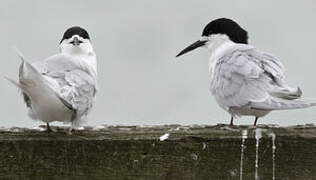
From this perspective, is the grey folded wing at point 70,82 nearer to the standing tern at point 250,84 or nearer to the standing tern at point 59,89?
the standing tern at point 59,89

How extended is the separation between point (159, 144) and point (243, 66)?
2.39 m

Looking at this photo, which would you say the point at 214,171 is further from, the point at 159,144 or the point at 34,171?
the point at 34,171

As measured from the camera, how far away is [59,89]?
159 inches

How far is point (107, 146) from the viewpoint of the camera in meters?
2.63

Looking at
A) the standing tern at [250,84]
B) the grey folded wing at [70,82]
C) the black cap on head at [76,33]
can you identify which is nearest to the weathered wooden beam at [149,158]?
the standing tern at [250,84]

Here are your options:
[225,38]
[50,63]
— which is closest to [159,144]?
[50,63]

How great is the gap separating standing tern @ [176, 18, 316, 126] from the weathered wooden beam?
1295 mm

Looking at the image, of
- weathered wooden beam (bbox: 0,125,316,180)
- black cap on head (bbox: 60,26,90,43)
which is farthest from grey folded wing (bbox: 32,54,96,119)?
weathered wooden beam (bbox: 0,125,316,180)

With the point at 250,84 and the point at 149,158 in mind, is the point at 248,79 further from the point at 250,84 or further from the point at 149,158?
the point at 149,158

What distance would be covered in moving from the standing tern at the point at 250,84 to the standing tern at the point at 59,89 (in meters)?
1.09

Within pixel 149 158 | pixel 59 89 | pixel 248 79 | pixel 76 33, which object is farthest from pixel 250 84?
pixel 149 158

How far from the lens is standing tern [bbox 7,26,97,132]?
12.7ft

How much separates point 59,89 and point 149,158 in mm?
1613

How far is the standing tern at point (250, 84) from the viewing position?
14.3ft
